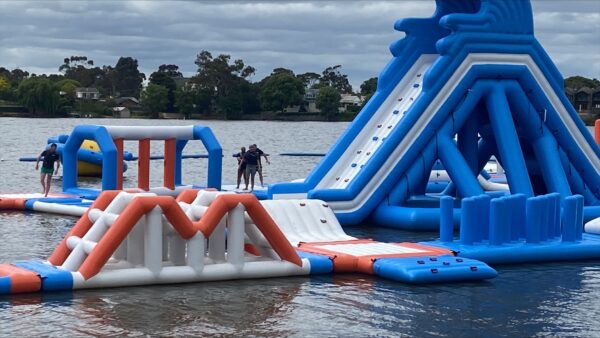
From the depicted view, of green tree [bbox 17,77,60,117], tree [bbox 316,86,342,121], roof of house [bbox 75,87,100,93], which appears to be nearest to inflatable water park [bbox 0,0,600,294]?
green tree [bbox 17,77,60,117]

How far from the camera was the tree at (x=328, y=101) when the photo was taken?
132m

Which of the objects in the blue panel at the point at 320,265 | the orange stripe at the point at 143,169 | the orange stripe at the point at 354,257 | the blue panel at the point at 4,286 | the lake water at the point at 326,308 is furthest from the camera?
the orange stripe at the point at 143,169

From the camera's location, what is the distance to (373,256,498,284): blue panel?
14891 millimetres

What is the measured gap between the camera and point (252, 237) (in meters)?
15.2

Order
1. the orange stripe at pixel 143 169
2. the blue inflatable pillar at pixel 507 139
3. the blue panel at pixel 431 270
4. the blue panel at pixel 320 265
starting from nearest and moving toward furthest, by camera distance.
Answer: the blue panel at pixel 431 270
the blue panel at pixel 320 265
the blue inflatable pillar at pixel 507 139
the orange stripe at pixel 143 169

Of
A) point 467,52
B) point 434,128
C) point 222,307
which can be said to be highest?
point 467,52

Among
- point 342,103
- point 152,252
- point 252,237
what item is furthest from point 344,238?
point 342,103

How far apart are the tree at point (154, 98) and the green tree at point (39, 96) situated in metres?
9.57

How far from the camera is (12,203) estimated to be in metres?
23.3

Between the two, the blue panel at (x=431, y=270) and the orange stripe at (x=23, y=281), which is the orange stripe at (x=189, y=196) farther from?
the orange stripe at (x=23, y=281)

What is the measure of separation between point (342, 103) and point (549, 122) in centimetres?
11431

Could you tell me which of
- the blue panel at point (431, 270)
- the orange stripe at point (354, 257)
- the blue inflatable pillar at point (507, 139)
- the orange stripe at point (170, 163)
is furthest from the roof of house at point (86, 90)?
the blue panel at point (431, 270)

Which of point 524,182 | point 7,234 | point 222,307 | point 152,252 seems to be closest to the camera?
point 222,307

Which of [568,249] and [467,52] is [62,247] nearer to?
[568,249]
